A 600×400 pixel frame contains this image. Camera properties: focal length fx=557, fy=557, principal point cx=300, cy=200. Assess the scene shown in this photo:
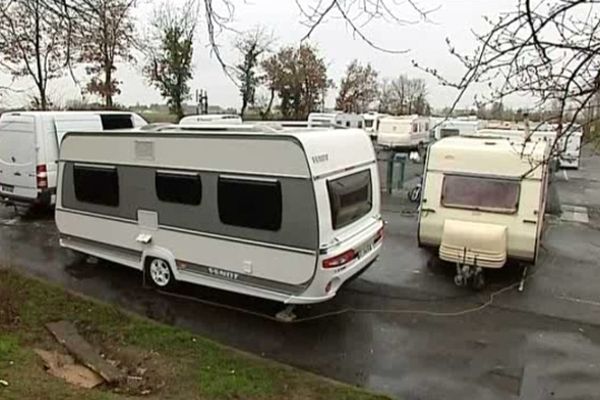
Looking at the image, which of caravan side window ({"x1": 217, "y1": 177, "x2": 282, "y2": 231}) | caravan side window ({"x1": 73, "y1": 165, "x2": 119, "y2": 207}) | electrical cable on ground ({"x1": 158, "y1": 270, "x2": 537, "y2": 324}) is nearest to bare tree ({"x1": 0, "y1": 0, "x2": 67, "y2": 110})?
caravan side window ({"x1": 73, "y1": 165, "x2": 119, "y2": 207})

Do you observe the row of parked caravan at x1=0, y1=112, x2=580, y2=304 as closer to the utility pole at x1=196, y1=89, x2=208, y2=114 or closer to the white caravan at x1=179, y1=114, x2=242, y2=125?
the white caravan at x1=179, y1=114, x2=242, y2=125

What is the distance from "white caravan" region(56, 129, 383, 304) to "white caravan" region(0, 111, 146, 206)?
12.9 feet

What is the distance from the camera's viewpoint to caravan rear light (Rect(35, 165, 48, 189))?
1221cm

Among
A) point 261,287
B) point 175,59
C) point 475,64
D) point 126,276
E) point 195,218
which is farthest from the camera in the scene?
point 175,59

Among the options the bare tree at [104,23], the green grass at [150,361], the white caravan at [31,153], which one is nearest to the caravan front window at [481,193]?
the green grass at [150,361]

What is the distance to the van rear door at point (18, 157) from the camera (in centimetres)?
1226

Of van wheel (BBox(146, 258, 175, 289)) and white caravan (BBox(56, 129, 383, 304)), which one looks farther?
van wheel (BBox(146, 258, 175, 289))

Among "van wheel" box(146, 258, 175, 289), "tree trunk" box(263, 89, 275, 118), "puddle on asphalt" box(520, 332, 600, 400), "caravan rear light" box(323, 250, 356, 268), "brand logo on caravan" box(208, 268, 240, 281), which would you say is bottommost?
"puddle on asphalt" box(520, 332, 600, 400)

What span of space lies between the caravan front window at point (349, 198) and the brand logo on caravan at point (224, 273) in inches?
58.1

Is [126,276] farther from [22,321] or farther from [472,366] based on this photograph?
[472,366]

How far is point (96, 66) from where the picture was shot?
68.0ft

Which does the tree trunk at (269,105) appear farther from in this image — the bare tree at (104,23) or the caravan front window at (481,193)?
the bare tree at (104,23)

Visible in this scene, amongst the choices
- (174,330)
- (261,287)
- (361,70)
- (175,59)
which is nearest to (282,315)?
(261,287)

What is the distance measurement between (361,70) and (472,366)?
33865 mm
